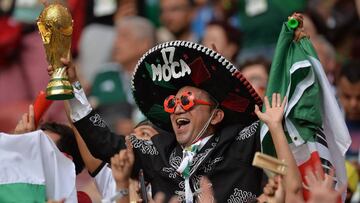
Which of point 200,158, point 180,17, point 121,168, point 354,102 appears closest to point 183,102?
point 200,158

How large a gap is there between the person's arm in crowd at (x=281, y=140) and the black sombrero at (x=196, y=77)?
284 millimetres

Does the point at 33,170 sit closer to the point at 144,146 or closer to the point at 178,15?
the point at 144,146

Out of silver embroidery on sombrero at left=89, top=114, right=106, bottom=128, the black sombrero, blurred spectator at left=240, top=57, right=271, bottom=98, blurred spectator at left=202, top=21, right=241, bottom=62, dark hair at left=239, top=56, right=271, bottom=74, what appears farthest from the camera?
blurred spectator at left=202, top=21, right=241, bottom=62

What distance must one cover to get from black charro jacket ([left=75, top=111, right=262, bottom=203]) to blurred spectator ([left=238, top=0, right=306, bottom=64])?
2732 mm

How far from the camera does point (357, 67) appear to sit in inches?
371

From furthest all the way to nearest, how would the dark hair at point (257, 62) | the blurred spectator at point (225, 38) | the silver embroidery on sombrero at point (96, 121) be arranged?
the blurred spectator at point (225, 38)
the dark hair at point (257, 62)
the silver embroidery on sombrero at point (96, 121)

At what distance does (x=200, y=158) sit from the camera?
6973 mm

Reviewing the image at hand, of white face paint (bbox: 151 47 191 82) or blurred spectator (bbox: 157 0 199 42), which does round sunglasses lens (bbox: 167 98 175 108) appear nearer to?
white face paint (bbox: 151 47 191 82)

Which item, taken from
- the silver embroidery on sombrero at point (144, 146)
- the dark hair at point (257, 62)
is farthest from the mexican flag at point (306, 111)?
the dark hair at point (257, 62)

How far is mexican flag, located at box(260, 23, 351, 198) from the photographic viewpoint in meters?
6.79

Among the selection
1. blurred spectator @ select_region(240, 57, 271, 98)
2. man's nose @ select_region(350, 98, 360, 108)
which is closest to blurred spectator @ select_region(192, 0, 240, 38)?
man's nose @ select_region(350, 98, 360, 108)

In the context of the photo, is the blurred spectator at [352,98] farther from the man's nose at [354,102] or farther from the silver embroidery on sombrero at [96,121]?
the silver embroidery on sombrero at [96,121]

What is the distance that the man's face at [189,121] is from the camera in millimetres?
7047

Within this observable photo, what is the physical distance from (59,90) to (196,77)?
74cm
